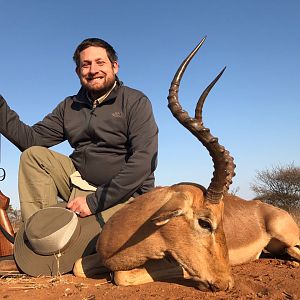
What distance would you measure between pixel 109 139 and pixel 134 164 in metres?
0.55

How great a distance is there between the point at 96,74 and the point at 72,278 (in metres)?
2.44

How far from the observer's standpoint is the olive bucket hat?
168 inches

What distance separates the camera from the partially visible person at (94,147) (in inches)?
189

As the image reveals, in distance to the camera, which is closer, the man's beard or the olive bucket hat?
the olive bucket hat

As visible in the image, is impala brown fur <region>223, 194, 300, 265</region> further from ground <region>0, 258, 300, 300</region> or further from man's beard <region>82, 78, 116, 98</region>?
man's beard <region>82, 78, 116, 98</region>

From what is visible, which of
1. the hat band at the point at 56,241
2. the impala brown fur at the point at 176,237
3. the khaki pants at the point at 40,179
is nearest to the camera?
the impala brown fur at the point at 176,237

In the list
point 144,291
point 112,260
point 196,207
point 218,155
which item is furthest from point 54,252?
point 218,155

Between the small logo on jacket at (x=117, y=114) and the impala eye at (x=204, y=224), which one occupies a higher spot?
the small logo on jacket at (x=117, y=114)

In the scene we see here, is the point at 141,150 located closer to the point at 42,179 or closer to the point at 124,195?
the point at 124,195

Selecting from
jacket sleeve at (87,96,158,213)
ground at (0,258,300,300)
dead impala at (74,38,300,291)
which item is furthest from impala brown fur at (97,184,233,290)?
jacket sleeve at (87,96,158,213)

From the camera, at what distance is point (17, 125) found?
17.8ft

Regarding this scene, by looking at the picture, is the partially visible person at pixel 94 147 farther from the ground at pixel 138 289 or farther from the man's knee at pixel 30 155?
the ground at pixel 138 289

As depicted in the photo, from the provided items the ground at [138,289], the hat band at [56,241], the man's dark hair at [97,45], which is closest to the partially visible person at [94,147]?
the man's dark hair at [97,45]

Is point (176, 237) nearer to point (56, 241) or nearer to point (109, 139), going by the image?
point (56, 241)
